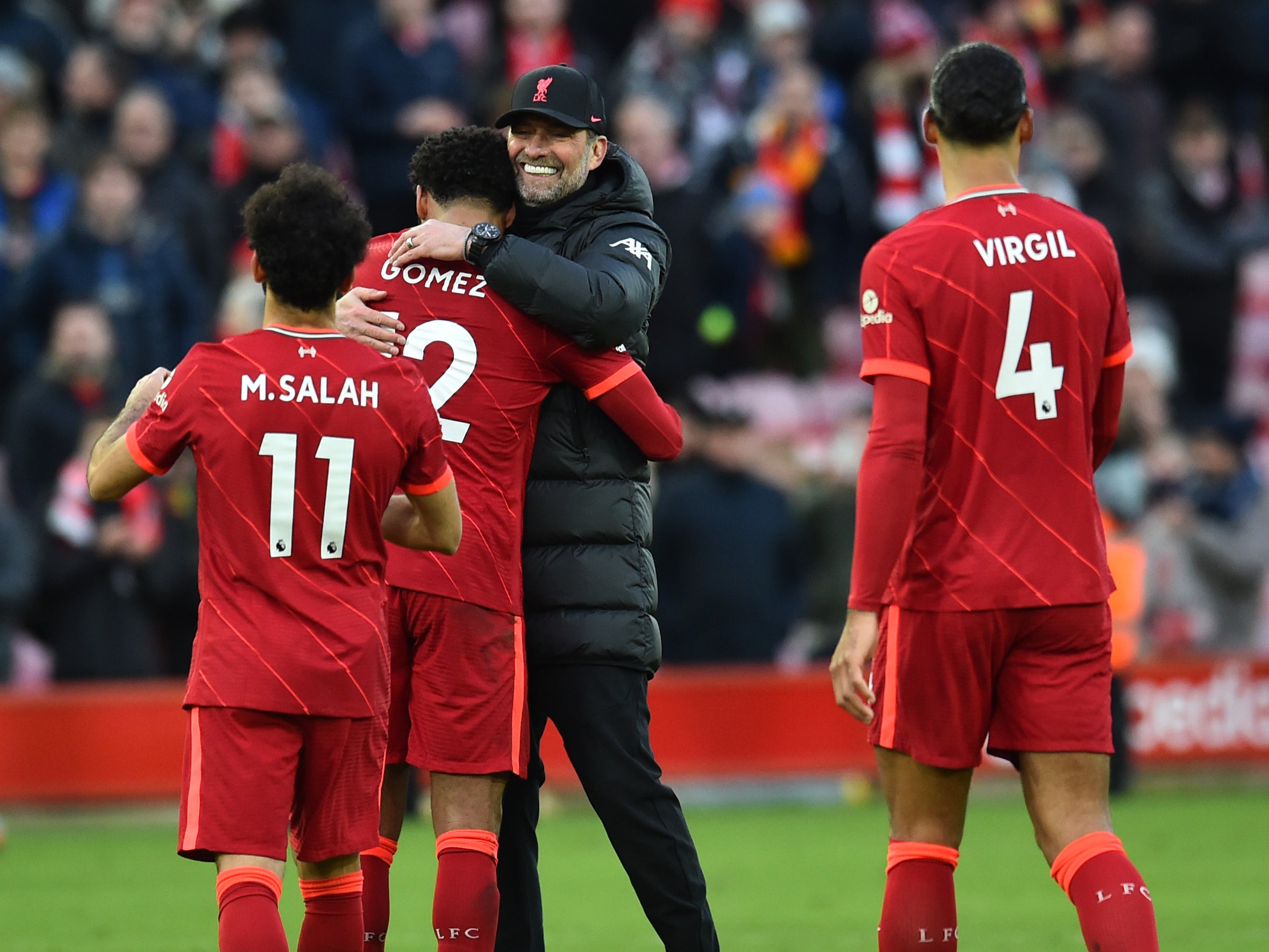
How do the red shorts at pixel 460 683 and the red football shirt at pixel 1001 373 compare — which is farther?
the red shorts at pixel 460 683

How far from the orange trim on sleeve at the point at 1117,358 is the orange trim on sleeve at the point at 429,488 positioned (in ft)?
5.62

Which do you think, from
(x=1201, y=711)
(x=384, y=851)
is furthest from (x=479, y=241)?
(x=1201, y=711)

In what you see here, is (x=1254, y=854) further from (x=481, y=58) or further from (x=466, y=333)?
(x=481, y=58)

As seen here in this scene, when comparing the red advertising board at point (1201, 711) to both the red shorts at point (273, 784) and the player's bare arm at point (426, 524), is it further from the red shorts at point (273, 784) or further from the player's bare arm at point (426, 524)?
the red shorts at point (273, 784)

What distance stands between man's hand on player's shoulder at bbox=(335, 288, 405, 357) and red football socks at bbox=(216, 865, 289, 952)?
143cm

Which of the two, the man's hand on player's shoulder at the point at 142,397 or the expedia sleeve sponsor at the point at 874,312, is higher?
the expedia sleeve sponsor at the point at 874,312

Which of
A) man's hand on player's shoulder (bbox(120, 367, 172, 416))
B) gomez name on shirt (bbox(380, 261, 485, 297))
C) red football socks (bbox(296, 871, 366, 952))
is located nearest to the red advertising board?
gomez name on shirt (bbox(380, 261, 485, 297))

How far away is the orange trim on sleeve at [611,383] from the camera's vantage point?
18.5ft

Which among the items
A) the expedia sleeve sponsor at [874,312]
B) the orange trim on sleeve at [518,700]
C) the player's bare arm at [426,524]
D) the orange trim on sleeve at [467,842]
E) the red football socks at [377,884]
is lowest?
the red football socks at [377,884]

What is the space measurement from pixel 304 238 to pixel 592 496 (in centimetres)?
119

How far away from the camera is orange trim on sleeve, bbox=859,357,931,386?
5109mm

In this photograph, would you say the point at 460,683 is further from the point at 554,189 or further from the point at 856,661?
the point at 554,189

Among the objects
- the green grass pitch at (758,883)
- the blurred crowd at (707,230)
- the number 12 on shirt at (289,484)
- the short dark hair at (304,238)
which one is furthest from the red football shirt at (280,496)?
the blurred crowd at (707,230)

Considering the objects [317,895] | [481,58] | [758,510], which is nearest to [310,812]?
[317,895]
